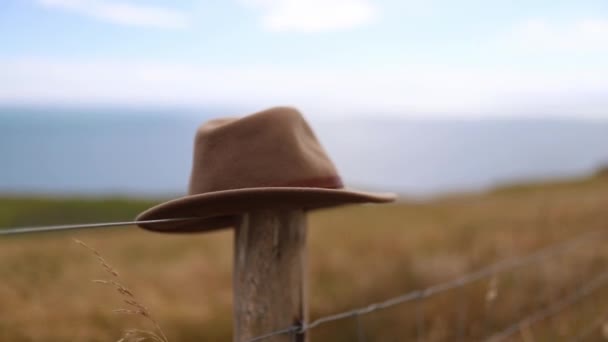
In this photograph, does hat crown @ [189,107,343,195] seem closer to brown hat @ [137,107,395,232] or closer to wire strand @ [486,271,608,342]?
brown hat @ [137,107,395,232]

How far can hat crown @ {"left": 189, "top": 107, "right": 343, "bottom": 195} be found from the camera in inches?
83.2

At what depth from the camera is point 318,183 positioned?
2160 mm

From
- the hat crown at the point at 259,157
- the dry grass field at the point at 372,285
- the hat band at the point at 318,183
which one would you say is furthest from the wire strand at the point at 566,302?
the hat crown at the point at 259,157

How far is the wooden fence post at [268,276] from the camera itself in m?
2.06

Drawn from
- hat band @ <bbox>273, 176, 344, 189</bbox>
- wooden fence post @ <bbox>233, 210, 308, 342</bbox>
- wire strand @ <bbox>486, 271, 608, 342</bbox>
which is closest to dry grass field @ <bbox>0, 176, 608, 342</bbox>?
wire strand @ <bbox>486, 271, 608, 342</bbox>

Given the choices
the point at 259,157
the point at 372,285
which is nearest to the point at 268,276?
the point at 259,157

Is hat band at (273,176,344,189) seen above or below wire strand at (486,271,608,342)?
above

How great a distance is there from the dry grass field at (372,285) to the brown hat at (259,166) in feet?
4.33

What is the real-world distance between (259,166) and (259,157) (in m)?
0.03

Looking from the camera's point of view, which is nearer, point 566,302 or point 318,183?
point 318,183

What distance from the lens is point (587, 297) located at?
524 cm

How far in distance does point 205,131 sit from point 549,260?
13.6ft

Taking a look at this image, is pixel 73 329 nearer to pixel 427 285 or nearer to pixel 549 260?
pixel 427 285

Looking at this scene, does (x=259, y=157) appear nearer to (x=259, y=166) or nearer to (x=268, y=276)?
(x=259, y=166)
